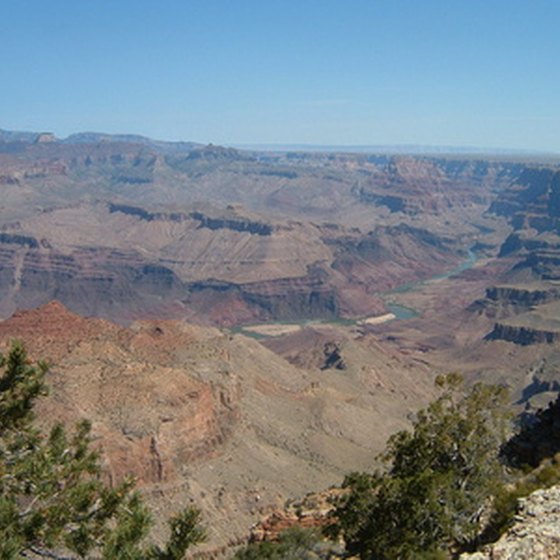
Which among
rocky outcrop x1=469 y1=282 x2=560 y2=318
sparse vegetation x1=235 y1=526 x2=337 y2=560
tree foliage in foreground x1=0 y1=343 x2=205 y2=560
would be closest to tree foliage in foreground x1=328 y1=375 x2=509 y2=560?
sparse vegetation x1=235 y1=526 x2=337 y2=560

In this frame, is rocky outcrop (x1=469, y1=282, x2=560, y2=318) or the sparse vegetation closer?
the sparse vegetation

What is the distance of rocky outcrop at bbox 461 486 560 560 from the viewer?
613 inches

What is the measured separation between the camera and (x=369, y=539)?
23.6 metres

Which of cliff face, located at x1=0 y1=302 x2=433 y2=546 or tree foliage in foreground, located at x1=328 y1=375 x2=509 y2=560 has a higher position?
tree foliage in foreground, located at x1=328 y1=375 x2=509 y2=560

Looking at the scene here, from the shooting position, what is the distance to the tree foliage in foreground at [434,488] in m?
22.5

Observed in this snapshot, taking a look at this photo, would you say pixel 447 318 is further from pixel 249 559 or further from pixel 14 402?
pixel 14 402

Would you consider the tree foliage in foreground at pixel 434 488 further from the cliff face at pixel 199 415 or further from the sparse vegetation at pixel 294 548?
the cliff face at pixel 199 415

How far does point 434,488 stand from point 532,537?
6558mm

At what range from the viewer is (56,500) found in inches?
738

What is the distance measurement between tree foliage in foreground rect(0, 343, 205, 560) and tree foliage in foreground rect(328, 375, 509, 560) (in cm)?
769

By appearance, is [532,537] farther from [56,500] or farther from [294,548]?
[294,548]

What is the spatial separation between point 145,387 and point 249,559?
38.5 metres

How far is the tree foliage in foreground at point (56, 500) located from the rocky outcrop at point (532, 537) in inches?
258

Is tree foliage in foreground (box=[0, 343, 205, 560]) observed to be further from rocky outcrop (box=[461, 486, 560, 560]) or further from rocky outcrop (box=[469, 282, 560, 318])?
rocky outcrop (box=[469, 282, 560, 318])
